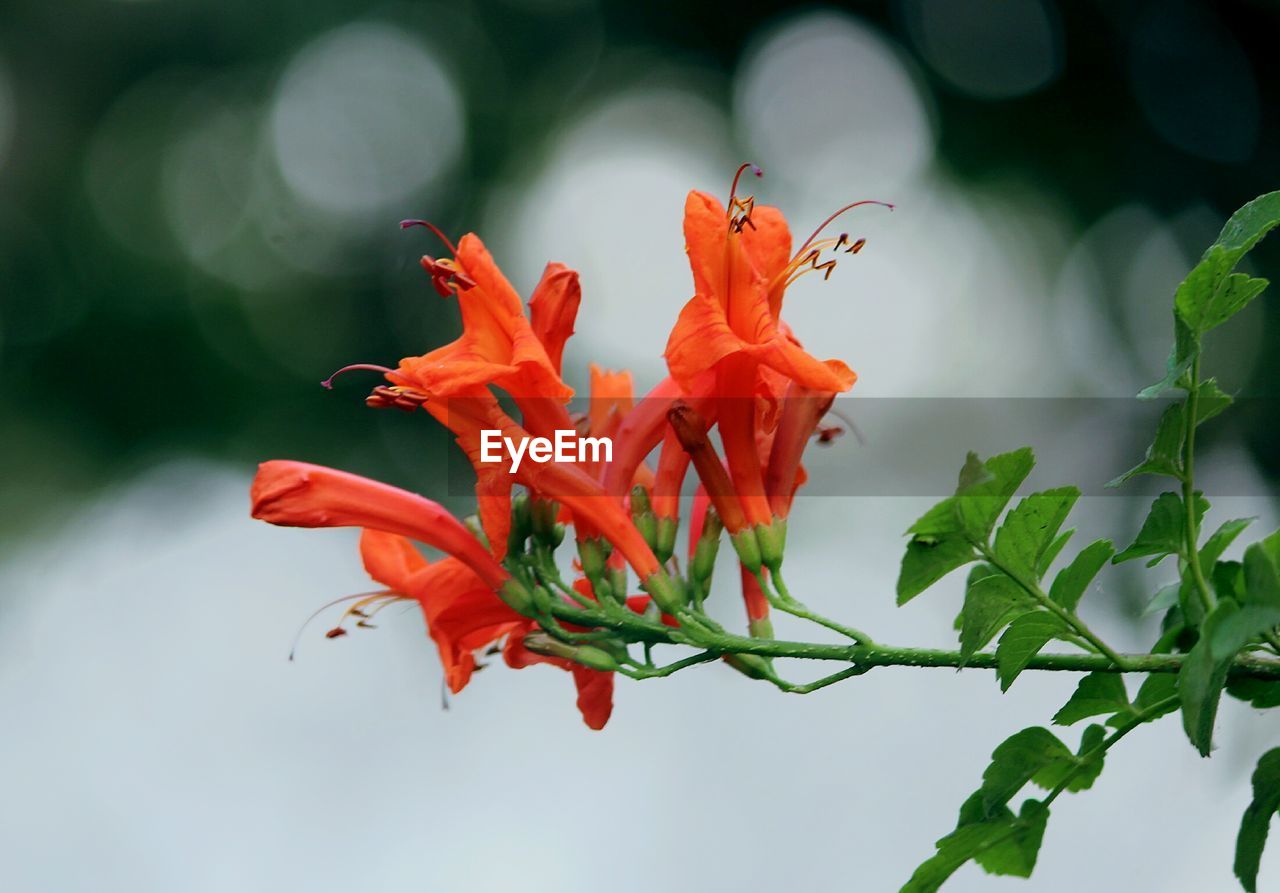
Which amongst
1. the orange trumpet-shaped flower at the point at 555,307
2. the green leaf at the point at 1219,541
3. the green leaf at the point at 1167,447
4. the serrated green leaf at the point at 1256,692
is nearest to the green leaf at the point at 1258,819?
the serrated green leaf at the point at 1256,692

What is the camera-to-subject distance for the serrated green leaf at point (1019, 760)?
3.70ft

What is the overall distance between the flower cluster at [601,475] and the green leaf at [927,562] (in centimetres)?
18

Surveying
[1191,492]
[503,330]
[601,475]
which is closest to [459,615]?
[601,475]

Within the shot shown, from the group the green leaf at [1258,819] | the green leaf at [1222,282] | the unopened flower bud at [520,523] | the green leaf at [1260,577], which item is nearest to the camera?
the green leaf at [1260,577]

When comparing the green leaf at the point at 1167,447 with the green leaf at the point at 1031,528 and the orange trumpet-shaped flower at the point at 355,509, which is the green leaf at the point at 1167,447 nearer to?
the green leaf at the point at 1031,528

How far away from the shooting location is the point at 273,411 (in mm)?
5074

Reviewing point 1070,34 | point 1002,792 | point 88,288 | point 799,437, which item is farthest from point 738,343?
point 88,288

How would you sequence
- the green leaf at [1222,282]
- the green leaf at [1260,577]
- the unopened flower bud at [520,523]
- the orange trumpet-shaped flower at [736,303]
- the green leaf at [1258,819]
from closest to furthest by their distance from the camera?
the green leaf at [1260,577], the green leaf at [1222,282], the green leaf at [1258,819], the orange trumpet-shaped flower at [736,303], the unopened flower bud at [520,523]

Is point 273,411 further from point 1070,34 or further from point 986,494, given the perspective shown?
point 986,494

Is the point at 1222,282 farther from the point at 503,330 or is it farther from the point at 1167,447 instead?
the point at 503,330

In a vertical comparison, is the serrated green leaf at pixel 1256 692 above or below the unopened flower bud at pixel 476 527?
below

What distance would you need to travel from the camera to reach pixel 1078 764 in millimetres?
1139

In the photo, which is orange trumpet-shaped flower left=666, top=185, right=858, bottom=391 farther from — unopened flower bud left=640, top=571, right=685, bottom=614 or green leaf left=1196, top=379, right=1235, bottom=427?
green leaf left=1196, top=379, right=1235, bottom=427

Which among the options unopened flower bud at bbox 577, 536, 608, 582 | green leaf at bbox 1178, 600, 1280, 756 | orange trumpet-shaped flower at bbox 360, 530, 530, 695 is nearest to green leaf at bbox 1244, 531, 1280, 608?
green leaf at bbox 1178, 600, 1280, 756
